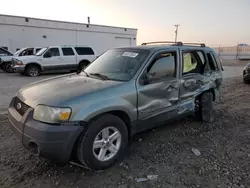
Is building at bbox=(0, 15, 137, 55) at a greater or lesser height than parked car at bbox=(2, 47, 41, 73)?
greater

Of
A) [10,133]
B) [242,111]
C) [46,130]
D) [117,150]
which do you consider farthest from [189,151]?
[10,133]

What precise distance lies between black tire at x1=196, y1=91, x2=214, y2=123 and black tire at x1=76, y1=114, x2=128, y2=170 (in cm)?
229

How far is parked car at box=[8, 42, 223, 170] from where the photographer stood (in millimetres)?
2576

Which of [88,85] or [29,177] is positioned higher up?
[88,85]

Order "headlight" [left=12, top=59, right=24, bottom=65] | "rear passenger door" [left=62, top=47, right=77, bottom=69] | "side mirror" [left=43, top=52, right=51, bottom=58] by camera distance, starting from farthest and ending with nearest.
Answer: "rear passenger door" [left=62, top=47, right=77, bottom=69]
"side mirror" [left=43, top=52, right=51, bottom=58]
"headlight" [left=12, top=59, right=24, bottom=65]

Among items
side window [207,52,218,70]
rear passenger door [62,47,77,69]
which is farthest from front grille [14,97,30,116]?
rear passenger door [62,47,77,69]

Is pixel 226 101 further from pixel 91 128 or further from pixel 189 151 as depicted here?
pixel 91 128

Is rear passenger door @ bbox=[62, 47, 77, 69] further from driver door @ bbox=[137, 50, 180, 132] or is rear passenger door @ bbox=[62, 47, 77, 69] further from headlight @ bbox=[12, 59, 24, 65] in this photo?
driver door @ bbox=[137, 50, 180, 132]

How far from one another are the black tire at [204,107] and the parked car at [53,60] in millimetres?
10801

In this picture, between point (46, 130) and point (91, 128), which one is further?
point (91, 128)

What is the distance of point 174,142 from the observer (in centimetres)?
390

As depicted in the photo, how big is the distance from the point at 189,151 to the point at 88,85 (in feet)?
6.53

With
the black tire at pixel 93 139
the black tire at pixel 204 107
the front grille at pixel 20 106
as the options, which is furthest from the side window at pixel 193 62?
the front grille at pixel 20 106

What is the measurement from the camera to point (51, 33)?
72.3ft
